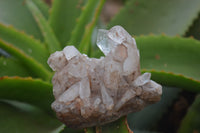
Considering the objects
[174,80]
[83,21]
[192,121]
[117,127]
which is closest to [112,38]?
[117,127]

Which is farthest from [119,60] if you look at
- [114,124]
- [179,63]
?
[179,63]

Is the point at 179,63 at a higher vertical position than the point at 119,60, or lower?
lower

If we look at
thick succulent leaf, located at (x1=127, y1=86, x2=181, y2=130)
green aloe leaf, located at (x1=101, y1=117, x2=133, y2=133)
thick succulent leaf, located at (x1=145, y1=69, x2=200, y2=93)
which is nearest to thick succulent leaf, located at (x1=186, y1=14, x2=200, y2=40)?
thick succulent leaf, located at (x1=127, y1=86, x2=181, y2=130)

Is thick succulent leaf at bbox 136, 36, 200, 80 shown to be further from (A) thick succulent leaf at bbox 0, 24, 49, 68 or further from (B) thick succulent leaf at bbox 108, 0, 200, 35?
(A) thick succulent leaf at bbox 0, 24, 49, 68

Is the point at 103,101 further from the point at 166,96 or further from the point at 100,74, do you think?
the point at 166,96

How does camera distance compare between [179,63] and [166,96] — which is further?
[166,96]

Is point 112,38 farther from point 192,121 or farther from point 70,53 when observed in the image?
point 192,121

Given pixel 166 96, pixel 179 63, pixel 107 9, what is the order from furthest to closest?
pixel 107 9 < pixel 166 96 < pixel 179 63

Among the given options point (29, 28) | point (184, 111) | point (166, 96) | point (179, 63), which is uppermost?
point (29, 28)
